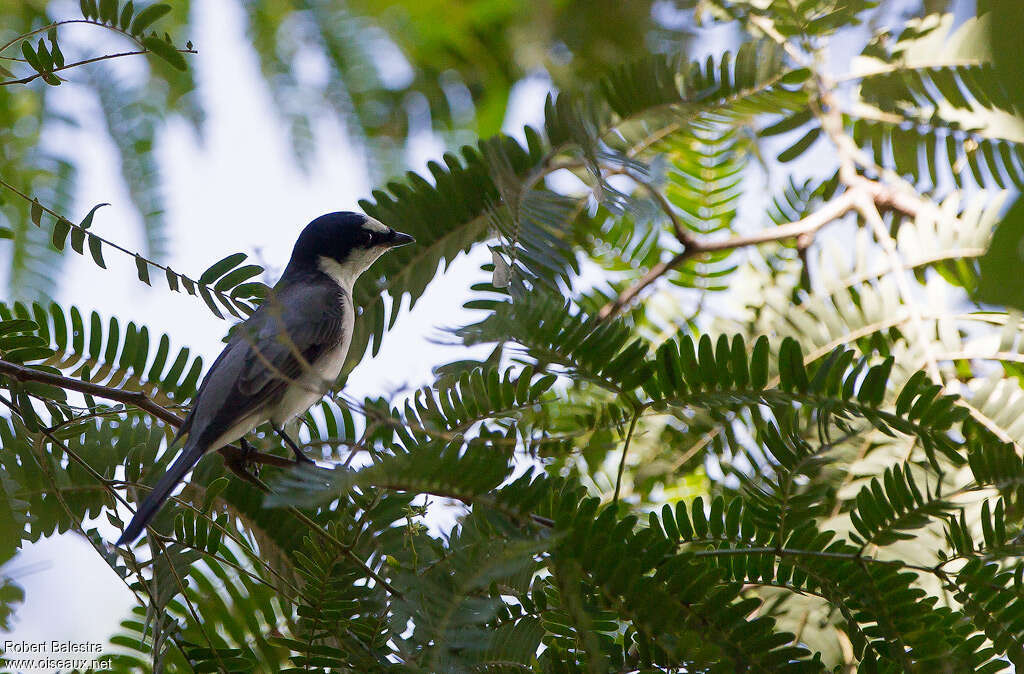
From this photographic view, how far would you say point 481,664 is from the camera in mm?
1125

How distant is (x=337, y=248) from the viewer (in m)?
3.85

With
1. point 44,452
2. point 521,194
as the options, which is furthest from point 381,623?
point 521,194

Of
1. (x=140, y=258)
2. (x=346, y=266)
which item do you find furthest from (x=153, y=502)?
(x=346, y=266)

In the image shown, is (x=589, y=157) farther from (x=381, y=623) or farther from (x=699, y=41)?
(x=381, y=623)

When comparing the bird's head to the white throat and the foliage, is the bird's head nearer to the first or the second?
the white throat

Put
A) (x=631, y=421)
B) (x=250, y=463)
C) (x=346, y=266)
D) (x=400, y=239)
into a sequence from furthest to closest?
(x=346, y=266), (x=400, y=239), (x=250, y=463), (x=631, y=421)

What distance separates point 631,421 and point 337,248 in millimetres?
2698

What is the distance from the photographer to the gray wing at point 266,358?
2311 millimetres

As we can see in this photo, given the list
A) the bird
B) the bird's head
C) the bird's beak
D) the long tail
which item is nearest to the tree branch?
the bird's beak

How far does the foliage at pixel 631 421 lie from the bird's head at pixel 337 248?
1.11 m

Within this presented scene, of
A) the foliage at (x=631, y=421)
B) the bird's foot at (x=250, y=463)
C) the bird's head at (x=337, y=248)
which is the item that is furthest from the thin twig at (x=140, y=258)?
the bird's head at (x=337, y=248)

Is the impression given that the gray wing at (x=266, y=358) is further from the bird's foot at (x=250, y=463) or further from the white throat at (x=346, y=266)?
the white throat at (x=346, y=266)

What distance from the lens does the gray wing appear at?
231 centimetres

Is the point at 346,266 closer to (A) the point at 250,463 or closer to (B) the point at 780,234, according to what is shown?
(A) the point at 250,463
